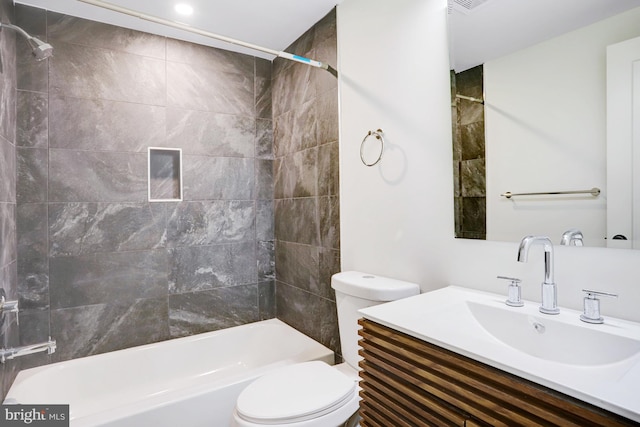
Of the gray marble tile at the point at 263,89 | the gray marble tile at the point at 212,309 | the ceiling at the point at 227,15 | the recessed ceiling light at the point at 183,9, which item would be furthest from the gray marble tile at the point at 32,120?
the gray marble tile at the point at 263,89

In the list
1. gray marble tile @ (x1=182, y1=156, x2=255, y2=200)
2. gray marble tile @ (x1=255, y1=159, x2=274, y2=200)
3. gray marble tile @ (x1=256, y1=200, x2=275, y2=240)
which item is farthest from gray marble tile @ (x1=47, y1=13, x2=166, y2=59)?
gray marble tile @ (x1=256, y1=200, x2=275, y2=240)

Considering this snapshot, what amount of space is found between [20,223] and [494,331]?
2.43 meters

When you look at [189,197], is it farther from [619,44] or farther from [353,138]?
[619,44]

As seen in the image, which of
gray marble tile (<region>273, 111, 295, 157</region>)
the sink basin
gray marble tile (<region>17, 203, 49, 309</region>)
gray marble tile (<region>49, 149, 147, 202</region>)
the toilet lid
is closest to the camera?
the sink basin

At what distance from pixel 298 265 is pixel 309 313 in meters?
0.34

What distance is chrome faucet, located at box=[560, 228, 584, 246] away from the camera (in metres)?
1.07

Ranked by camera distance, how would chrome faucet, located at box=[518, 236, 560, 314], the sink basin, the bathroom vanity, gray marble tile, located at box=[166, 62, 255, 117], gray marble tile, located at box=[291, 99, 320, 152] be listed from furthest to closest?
gray marble tile, located at box=[166, 62, 255, 117] < gray marble tile, located at box=[291, 99, 320, 152] < chrome faucet, located at box=[518, 236, 560, 314] < the sink basin < the bathroom vanity

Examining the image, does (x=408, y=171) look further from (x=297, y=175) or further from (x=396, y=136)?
(x=297, y=175)

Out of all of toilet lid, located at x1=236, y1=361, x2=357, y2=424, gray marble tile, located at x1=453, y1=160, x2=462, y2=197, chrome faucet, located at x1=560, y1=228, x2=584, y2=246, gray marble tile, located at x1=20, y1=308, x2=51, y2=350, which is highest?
gray marble tile, located at x1=453, y1=160, x2=462, y2=197

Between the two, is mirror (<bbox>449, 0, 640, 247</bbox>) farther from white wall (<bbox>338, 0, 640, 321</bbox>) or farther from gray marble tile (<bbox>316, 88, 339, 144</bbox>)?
gray marble tile (<bbox>316, 88, 339, 144</bbox>)

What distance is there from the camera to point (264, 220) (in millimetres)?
2762

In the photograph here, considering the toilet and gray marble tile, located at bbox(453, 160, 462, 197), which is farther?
gray marble tile, located at bbox(453, 160, 462, 197)

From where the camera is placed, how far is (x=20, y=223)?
1938 mm
